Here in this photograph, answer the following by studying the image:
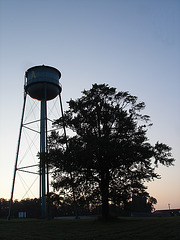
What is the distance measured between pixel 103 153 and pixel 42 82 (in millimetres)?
14496

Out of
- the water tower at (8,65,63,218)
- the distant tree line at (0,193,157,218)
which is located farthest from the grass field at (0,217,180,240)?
→ the water tower at (8,65,63,218)

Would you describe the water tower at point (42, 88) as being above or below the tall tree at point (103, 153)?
above

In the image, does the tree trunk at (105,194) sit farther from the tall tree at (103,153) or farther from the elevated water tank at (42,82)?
the elevated water tank at (42,82)

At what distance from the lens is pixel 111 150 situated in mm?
19859

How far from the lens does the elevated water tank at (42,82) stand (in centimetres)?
3130

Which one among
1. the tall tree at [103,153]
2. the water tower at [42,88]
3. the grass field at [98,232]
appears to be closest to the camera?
the grass field at [98,232]

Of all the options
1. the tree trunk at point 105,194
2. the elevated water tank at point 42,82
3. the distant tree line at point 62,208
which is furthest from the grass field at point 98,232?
the elevated water tank at point 42,82

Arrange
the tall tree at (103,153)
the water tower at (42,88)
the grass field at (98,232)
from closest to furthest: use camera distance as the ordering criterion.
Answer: the grass field at (98,232)
the tall tree at (103,153)
the water tower at (42,88)

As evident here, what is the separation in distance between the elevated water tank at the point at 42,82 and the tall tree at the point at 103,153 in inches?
320

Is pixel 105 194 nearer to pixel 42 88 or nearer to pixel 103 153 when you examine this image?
pixel 103 153

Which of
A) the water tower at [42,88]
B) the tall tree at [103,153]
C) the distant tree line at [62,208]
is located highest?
the water tower at [42,88]

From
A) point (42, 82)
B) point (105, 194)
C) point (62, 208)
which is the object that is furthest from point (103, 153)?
point (62, 208)

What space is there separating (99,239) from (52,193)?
1079 centimetres

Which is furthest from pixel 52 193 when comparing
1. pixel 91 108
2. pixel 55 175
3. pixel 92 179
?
pixel 91 108
